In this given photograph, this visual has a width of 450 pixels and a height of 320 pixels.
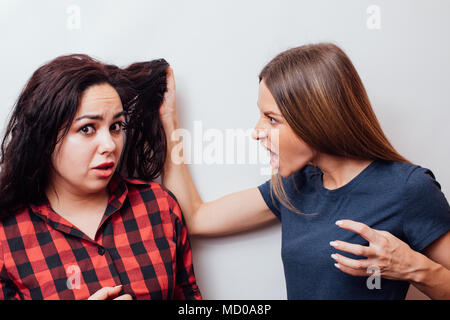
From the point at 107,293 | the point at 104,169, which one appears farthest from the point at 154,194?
the point at 107,293

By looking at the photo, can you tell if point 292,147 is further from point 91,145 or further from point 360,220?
point 91,145

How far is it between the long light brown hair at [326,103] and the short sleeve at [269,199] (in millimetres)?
251

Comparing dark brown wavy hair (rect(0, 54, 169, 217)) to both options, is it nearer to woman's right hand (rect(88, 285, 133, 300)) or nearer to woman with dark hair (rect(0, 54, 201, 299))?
woman with dark hair (rect(0, 54, 201, 299))

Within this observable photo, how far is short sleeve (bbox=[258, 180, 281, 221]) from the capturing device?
1.27 m

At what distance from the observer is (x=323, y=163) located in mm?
1137

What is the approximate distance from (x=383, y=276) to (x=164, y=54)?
86 cm

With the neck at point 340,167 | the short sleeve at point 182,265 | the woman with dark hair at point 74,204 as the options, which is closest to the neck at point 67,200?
the woman with dark hair at point 74,204

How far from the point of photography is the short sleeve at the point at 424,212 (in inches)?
39.9

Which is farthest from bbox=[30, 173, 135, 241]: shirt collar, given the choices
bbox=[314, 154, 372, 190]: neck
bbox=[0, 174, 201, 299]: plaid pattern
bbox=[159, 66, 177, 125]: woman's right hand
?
bbox=[314, 154, 372, 190]: neck

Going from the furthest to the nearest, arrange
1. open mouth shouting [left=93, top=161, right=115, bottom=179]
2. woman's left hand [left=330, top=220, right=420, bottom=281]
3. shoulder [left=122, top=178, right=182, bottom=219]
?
shoulder [left=122, top=178, right=182, bottom=219] < open mouth shouting [left=93, top=161, right=115, bottom=179] < woman's left hand [left=330, top=220, right=420, bottom=281]

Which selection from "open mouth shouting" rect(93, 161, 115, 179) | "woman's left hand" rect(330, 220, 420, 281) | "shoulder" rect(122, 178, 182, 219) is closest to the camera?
"woman's left hand" rect(330, 220, 420, 281)

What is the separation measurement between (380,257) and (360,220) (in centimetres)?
13
